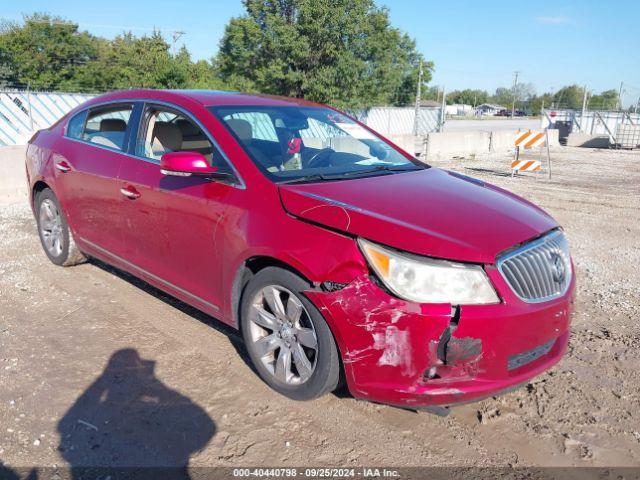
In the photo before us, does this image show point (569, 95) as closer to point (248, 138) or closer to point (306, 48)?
point (306, 48)

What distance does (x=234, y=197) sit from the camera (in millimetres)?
3336

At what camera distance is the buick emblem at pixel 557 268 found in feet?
9.78

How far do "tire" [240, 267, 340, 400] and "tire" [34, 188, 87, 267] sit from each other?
2.72 metres

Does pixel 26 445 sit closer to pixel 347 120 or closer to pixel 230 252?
pixel 230 252

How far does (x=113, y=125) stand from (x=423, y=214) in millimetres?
3059

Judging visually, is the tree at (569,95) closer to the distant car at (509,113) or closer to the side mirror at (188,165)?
the distant car at (509,113)

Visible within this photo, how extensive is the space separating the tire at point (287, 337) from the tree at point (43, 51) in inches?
1525

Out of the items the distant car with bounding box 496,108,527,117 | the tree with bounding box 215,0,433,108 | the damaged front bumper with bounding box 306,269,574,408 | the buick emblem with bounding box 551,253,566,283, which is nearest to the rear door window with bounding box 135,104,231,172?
the damaged front bumper with bounding box 306,269,574,408

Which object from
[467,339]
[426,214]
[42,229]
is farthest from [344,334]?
[42,229]

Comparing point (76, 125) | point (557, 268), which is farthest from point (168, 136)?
point (557, 268)

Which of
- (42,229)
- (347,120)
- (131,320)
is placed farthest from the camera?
(42,229)

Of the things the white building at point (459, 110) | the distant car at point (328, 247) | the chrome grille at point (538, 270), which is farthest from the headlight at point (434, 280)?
the white building at point (459, 110)

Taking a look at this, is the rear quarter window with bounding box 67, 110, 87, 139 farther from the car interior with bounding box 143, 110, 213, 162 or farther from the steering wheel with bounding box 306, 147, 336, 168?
the steering wheel with bounding box 306, 147, 336, 168

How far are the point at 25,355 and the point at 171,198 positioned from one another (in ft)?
4.84
